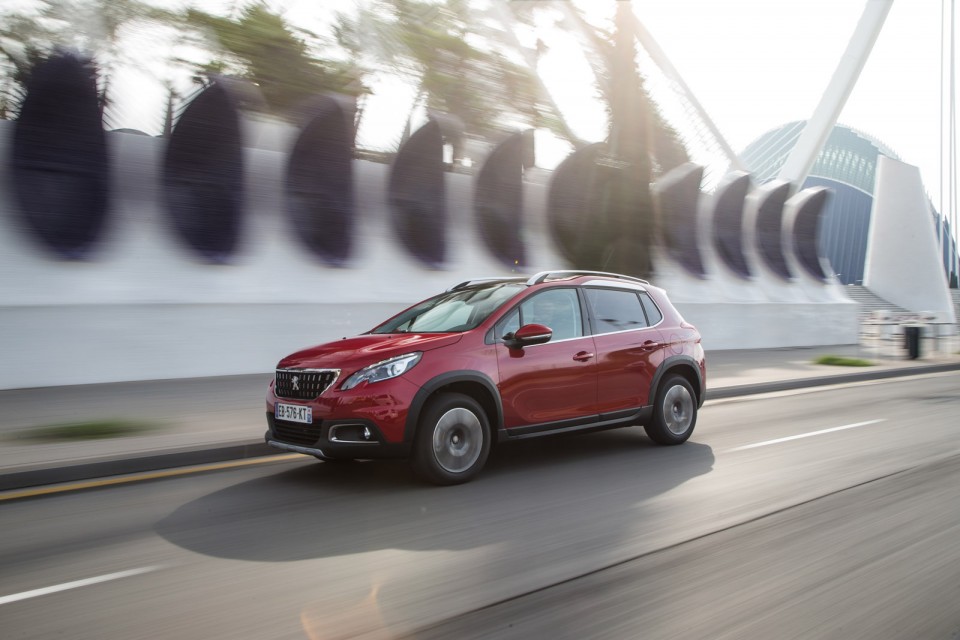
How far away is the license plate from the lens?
5547mm

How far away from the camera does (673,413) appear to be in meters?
7.44

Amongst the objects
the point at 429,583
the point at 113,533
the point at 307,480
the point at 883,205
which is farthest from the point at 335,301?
the point at 883,205

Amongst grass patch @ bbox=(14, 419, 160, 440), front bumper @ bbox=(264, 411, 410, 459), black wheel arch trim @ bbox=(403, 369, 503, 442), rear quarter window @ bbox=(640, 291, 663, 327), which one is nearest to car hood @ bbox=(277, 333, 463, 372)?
black wheel arch trim @ bbox=(403, 369, 503, 442)

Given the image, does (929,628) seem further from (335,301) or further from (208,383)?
(335,301)

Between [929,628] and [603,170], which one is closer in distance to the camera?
[929,628]

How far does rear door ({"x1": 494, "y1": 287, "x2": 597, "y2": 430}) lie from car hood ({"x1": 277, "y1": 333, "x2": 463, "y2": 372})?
1.79 ft

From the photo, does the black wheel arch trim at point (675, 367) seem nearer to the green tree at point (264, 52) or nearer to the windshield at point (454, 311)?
the windshield at point (454, 311)

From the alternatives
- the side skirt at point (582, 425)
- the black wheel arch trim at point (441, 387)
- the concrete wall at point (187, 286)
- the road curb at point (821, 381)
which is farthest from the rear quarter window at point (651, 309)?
the concrete wall at point (187, 286)

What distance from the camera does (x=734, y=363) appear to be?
A: 1753 centimetres

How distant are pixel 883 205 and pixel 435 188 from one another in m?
36.2

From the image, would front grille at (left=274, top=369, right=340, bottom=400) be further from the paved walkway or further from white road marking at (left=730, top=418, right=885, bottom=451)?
white road marking at (left=730, top=418, right=885, bottom=451)

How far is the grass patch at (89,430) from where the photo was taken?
24.2 feet

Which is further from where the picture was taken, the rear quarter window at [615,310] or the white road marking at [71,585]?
the rear quarter window at [615,310]

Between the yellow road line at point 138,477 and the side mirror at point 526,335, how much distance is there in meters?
2.33
